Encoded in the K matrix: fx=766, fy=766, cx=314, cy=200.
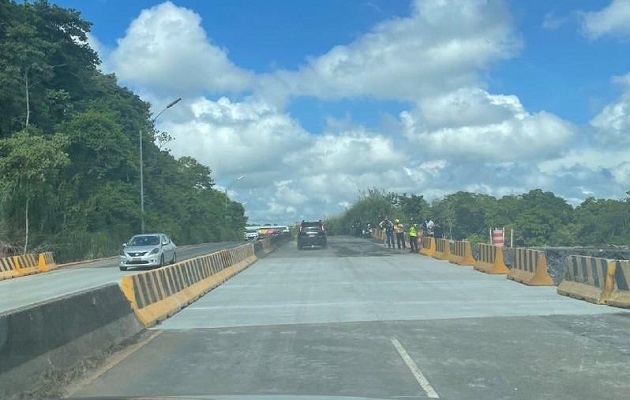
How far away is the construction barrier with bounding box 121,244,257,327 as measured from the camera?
13086mm

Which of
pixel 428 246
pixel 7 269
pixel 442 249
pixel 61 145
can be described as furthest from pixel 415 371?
pixel 61 145

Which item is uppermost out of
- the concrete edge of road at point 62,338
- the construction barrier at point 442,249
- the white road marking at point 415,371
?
the construction barrier at point 442,249

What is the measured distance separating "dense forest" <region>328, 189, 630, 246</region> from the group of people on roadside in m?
3.10

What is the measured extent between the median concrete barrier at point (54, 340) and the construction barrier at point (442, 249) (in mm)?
24134

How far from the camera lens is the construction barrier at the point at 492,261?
2522 centimetres

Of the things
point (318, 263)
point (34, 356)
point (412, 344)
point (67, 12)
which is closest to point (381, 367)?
point (412, 344)

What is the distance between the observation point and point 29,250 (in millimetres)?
41719

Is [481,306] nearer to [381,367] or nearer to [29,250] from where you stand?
[381,367]

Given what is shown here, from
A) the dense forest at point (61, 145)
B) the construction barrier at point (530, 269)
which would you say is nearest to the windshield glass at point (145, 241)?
the dense forest at point (61, 145)

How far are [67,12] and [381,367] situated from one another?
52.4 metres

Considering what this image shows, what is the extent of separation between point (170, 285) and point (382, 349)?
708cm

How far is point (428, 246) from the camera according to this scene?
128 ft

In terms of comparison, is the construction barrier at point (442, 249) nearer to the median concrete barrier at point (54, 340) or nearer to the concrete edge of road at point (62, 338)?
the concrete edge of road at point (62, 338)

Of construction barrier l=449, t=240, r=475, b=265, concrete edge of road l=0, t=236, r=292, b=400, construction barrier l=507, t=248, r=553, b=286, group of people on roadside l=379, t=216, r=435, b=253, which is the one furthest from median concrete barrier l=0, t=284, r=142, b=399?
group of people on roadside l=379, t=216, r=435, b=253
